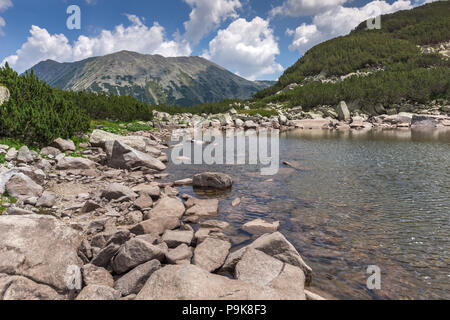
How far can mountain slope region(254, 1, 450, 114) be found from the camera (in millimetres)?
55656

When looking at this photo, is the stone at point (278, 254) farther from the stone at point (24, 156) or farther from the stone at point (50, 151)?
the stone at point (50, 151)

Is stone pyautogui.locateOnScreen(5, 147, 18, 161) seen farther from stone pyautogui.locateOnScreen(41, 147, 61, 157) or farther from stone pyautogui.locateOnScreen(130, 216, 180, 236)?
stone pyautogui.locateOnScreen(130, 216, 180, 236)

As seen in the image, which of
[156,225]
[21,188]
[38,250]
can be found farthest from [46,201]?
[38,250]

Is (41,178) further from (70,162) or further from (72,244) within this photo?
(72,244)

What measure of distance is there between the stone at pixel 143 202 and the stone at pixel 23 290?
4.57m

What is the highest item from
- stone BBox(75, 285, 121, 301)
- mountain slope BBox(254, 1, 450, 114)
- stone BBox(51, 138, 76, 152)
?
mountain slope BBox(254, 1, 450, 114)

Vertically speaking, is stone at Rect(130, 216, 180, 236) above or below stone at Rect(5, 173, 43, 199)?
below

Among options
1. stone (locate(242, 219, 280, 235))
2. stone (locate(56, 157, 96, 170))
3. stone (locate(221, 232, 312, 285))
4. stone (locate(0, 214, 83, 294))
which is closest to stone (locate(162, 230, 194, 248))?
stone (locate(221, 232, 312, 285))

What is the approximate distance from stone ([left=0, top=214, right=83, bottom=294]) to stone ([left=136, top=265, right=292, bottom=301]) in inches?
68.5

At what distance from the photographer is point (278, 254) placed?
5.22m

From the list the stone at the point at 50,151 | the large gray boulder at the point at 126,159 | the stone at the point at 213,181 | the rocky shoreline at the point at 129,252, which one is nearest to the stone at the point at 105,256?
the rocky shoreline at the point at 129,252

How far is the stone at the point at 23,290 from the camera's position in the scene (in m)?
3.61

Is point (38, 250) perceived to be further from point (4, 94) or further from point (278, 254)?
point (4, 94)
